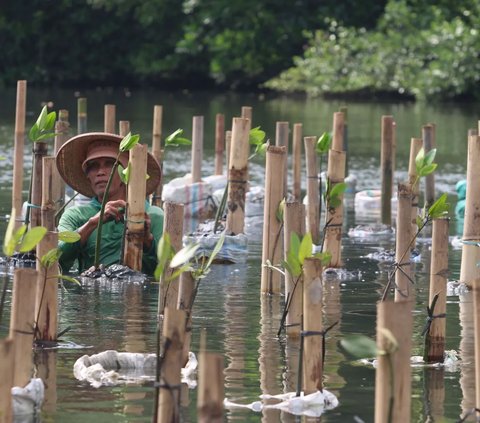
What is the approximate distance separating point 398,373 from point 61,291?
5.19 metres

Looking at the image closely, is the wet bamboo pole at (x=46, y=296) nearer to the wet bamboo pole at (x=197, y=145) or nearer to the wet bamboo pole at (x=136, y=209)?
the wet bamboo pole at (x=136, y=209)

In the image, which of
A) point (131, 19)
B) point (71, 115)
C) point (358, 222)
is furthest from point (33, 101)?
point (358, 222)

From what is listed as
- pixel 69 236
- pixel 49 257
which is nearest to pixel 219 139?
pixel 69 236

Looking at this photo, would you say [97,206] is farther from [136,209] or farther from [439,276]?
[439,276]

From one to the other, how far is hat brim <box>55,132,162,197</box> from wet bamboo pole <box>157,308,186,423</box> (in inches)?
195

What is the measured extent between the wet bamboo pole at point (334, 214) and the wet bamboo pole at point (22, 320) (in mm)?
4050

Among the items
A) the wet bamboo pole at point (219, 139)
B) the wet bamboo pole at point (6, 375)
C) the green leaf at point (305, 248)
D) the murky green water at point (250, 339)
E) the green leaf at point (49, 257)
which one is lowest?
the murky green water at point (250, 339)

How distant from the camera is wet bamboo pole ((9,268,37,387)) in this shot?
265 inches

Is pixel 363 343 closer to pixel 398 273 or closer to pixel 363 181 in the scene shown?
pixel 398 273

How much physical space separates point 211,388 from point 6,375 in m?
0.99

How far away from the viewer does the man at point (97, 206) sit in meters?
11.2

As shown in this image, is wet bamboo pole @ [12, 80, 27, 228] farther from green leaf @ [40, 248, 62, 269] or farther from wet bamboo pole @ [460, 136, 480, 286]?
green leaf @ [40, 248, 62, 269]

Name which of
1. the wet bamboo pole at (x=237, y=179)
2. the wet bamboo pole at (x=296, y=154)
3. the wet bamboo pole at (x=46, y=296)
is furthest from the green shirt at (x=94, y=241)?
the wet bamboo pole at (x=296, y=154)

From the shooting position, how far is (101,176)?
11.2 metres
